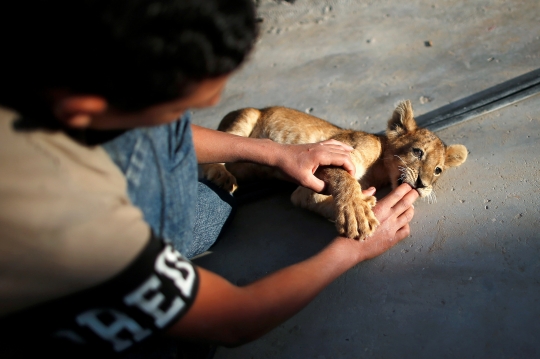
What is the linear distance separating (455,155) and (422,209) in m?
0.43

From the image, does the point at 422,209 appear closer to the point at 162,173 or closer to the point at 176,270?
the point at 162,173

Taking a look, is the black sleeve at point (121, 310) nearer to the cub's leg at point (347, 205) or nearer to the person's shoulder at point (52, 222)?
the person's shoulder at point (52, 222)

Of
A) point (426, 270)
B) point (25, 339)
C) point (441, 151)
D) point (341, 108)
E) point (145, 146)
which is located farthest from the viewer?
point (341, 108)

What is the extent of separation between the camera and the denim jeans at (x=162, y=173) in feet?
4.89

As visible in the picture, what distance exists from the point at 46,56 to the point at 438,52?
12.2ft

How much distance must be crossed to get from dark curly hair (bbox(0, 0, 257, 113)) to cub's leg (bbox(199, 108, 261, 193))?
200 cm

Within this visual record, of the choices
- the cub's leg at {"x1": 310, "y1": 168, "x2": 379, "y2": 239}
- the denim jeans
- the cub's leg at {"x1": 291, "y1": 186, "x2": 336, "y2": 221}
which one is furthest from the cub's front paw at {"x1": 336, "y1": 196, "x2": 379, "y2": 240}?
the denim jeans

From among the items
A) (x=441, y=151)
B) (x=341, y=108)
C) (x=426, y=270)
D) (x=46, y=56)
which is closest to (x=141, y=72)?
(x=46, y=56)

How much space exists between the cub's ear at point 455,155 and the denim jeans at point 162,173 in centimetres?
172

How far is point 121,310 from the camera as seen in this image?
122 centimetres

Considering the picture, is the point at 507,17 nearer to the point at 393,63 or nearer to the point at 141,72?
the point at 393,63

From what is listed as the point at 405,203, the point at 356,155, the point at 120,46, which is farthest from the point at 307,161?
the point at 120,46

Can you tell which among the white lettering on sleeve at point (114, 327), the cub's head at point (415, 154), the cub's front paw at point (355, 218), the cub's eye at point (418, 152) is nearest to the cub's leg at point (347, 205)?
the cub's front paw at point (355, 218)

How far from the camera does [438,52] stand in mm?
4086
